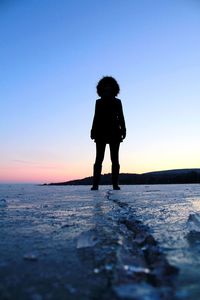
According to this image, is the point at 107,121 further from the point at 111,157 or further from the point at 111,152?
the point at 111,157

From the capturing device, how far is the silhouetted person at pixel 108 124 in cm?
728

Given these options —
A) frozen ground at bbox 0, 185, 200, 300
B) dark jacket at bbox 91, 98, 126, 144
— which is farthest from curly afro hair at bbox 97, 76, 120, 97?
frozen ground at bbox 0, 185, 200, 300

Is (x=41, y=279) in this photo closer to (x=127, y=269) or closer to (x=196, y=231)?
(x=127, y=269)

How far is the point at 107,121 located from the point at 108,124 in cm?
7

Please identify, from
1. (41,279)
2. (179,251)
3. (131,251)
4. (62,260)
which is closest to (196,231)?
(179,251)

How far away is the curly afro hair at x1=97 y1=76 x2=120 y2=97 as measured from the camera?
7.29 meters

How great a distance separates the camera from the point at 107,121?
733cm

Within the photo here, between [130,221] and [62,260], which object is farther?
[130,221]

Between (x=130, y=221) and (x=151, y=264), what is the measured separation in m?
0.96

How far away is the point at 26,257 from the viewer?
4.35 ft

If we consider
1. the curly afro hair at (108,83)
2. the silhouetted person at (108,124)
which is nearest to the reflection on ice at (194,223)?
the silhouetted person at (108,124)

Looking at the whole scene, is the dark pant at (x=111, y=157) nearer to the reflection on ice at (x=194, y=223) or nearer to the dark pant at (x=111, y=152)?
the dark pant at (x=111, y=152)

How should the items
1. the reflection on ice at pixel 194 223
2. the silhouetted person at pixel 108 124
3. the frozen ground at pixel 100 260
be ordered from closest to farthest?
the frozen ground at pixel 100 260
the reflection on ice at pixel 194 223
the silhouetted person at pixel 108 124

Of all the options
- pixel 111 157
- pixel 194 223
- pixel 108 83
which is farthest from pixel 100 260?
pixel 108 83
